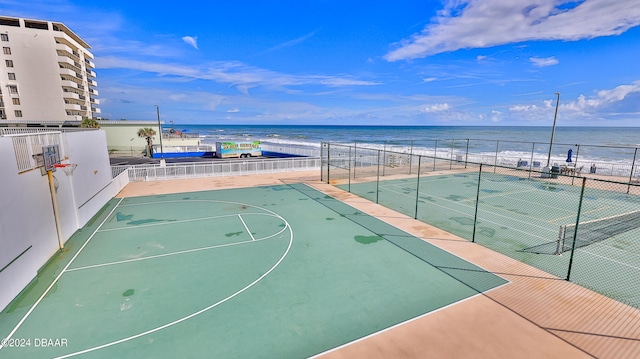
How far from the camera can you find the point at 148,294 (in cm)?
851

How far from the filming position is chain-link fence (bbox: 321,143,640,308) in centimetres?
997

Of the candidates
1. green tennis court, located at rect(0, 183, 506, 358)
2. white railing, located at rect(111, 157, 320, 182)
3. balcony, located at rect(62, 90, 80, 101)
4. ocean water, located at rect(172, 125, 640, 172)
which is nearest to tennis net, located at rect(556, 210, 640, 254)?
green tennis court, located at rect(0, 183, 506, 358)

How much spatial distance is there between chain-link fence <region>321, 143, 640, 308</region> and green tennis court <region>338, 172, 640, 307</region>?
0.03 metres

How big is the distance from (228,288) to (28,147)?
8.73 meters

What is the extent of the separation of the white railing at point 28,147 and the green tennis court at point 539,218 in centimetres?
1512

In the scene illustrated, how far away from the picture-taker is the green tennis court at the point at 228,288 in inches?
262

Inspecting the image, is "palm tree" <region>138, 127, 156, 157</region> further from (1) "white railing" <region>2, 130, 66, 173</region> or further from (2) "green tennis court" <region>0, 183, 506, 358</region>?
(1) "white railing" <region>2, 130, 66, 173</region>

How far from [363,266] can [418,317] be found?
3.03 metres

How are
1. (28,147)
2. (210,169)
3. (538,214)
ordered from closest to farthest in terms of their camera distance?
(28,147), (538,214), (210,169)

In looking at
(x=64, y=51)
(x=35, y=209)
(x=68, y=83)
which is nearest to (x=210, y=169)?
(x=35, y=209)

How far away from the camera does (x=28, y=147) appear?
33.4ft

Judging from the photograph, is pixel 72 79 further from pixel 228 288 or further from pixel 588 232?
pixel 588 232

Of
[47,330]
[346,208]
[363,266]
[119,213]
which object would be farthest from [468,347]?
[119,213]

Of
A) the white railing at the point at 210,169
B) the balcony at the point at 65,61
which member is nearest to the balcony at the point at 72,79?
the balcony at the point at 65,61
